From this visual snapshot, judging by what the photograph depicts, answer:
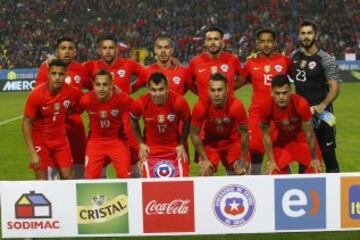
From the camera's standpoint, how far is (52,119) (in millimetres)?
7180

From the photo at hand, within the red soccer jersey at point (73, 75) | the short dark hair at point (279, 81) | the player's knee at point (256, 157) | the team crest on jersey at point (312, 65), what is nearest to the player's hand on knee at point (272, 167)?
the short dark hair at point (279, 81)

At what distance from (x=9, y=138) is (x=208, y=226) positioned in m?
9.87

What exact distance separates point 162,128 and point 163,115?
183 millimetres

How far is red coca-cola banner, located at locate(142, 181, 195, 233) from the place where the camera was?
5.62m

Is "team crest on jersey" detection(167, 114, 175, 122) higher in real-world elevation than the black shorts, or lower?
higher

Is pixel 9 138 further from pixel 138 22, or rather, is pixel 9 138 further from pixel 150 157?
pixel 138 22

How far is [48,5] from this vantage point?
3928 cm

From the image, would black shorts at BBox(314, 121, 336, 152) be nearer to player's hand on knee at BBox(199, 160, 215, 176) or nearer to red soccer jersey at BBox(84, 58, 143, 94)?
player's hand on knee at BBox(199, 160, 215, 176)

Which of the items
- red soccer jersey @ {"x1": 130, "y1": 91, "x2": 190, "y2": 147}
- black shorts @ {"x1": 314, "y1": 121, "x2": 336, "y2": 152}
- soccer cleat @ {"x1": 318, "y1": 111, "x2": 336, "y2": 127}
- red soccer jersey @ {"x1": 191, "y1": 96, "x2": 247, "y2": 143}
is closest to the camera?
red soccer jersey @ {"x1": 191, "y1": 96, "x2": 247, "y2": 143}

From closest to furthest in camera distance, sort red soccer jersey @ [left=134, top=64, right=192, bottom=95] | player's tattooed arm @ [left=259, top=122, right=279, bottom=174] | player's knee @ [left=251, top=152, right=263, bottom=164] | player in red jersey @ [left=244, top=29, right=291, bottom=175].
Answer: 1. player's tattooed arm @ [left=259, top=122, right=279, bottom=174]
2. player in red jersey @ [left=244, top=29, right=291, bottom=175]
3. red soccer jersey @ [left=134, top=64, right=192, bottom=95]
4. player's knee @ [left=251, top=152, right=263, bottom=164]

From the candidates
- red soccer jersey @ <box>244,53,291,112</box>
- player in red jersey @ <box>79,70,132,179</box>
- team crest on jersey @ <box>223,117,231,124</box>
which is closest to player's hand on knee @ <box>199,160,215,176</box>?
team crest on jersey @ <box>223,117,231,124</box>

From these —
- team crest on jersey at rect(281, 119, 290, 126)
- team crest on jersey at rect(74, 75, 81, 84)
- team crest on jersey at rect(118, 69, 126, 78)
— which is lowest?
team crest on jersey at rect(281, 119, 290, 126)

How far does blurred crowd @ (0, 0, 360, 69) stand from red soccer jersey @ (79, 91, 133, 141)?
82.8ft

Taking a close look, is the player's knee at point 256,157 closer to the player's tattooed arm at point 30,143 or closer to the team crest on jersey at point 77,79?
the team crest on jersey at point 77,79
